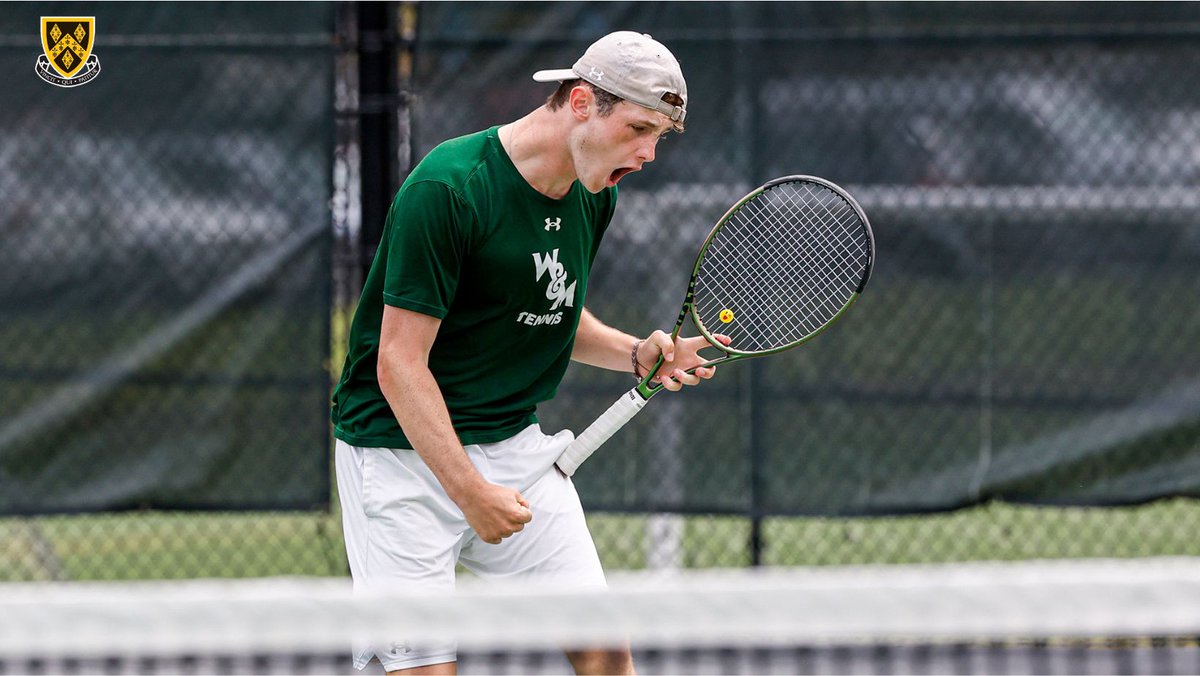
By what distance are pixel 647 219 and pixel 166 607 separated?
276 cm

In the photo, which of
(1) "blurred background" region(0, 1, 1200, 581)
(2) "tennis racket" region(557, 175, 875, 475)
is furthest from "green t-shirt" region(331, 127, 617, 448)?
(1) "blurred background" region(0, 1, 1200, 581)

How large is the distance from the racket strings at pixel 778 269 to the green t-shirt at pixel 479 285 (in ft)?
2.51

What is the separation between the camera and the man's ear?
270 centimetres

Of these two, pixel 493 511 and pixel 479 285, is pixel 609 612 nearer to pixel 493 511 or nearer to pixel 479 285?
pixel 493 511

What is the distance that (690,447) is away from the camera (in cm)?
451

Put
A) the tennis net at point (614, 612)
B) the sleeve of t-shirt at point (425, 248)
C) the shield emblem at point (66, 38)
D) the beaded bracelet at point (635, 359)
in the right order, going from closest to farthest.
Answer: the tennis net at point (614, 612) → the sleeve of t-shirt at point (425, 248) → the beaded bracelet at point (635, 359) → the shield emblem at point (66, 38)

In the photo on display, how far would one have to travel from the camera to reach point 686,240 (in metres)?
4.47

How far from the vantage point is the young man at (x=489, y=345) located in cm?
265

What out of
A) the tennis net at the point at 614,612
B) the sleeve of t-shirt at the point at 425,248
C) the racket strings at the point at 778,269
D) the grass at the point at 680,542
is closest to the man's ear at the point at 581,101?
the sleeve of t-shirt at the point at 425,248

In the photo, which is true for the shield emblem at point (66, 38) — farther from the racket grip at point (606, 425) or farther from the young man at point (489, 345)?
the racket grip at point (606, 425)

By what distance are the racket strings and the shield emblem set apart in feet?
6.47

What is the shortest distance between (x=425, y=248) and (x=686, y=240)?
6.36 feet

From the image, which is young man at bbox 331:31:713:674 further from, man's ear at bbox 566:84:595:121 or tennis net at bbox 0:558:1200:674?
tennis net at bbox 0:558:1200:674

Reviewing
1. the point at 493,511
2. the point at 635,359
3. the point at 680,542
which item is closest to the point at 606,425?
the point at 635,359
